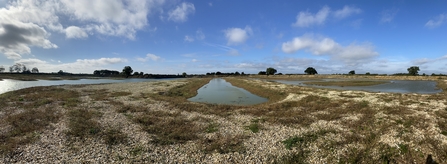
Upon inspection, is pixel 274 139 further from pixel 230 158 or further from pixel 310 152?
pixel 230 158

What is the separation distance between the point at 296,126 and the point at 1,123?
2906cm

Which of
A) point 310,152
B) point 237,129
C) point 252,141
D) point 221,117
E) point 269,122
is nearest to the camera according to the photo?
point 310,152

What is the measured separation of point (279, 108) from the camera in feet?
89.5

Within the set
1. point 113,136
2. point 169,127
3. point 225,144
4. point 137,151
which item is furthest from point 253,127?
point 113,136

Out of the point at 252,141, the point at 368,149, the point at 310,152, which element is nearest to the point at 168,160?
the point at 252,141

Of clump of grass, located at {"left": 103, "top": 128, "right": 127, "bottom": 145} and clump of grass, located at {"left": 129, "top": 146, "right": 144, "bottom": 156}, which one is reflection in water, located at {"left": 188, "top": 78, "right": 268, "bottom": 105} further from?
clump of grass, located at {"left": 129, "top": 146, "right": 144, "bottom": 156}

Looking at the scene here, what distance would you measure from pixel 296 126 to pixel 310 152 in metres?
5.69

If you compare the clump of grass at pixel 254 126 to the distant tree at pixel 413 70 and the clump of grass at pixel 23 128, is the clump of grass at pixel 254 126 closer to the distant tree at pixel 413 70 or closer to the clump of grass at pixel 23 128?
the clump of grass at pixel 23 128

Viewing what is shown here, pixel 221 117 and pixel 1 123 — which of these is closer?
pixel 1 123

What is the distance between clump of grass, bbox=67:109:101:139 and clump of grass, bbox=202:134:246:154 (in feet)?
32.7

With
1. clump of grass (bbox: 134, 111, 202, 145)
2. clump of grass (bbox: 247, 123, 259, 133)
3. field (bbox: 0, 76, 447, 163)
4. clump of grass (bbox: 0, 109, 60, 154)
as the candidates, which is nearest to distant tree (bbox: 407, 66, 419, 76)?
field (bbox: 0, 76, 447, 163)

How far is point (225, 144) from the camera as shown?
1386 centimetres

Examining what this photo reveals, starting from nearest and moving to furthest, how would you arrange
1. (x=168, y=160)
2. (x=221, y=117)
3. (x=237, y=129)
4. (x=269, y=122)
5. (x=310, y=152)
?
(x=168, y=160), (x=310, y=152), (x=237, y=129), (x=269, y=122), (x=221, y=117)

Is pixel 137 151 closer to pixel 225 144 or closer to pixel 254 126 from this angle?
pixel 225 144
